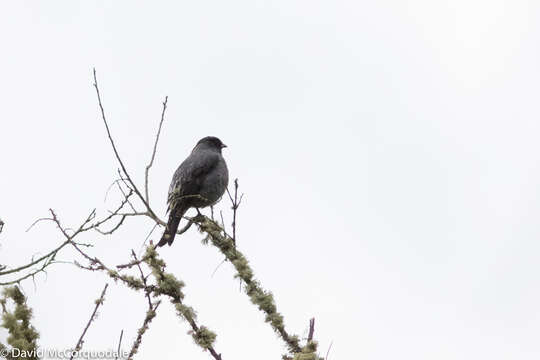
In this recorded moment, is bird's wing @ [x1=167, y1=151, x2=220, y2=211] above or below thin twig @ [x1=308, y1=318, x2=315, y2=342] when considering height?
above

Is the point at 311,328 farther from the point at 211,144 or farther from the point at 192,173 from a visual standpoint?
the point at 211,144

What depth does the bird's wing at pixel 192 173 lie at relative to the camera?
9742 mm

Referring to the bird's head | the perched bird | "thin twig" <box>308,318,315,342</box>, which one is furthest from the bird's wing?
"thin twig" <box>308,318,315,342</box>

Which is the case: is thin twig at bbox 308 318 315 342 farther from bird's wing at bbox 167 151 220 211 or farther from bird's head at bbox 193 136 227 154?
bird's head at bbox 193 136 227 154

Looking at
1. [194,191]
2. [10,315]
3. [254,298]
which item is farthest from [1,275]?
[194,191]

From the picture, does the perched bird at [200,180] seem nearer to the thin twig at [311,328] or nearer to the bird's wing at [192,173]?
the bird's wing at [192,173]

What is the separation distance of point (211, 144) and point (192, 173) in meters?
1.69

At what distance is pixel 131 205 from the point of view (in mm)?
4898

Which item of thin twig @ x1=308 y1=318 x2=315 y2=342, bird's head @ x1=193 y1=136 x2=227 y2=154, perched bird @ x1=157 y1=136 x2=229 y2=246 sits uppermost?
bird's head @ x1=193 y1=136 x2=227 y2=154

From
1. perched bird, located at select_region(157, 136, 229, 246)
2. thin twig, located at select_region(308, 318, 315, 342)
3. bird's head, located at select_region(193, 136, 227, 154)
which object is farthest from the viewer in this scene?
bird's head, located at select_region(193, 136, 227, 154)

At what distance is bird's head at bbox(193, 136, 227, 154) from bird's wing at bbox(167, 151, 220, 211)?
2.78ft

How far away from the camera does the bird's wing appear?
974cm

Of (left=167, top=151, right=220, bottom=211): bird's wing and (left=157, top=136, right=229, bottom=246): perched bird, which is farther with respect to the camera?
(left=167, top=151, right=220, bottom=211): bird's wing

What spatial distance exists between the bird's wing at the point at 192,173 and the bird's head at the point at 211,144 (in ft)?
2.78
